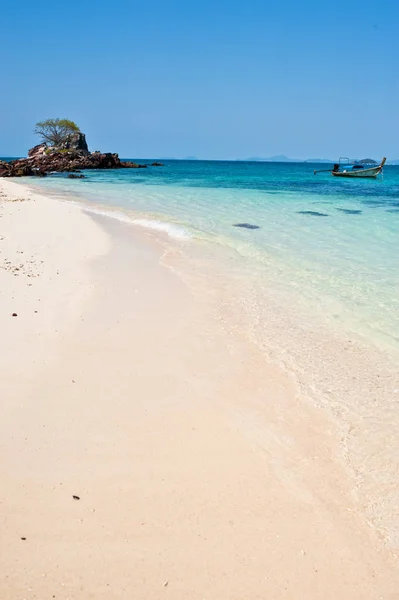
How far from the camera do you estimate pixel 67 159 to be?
71125 millimetres

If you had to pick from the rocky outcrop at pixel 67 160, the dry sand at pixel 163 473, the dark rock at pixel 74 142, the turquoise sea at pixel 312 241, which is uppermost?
the dark rock at pixel 74 142

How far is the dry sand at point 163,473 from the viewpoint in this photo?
325 centimetres

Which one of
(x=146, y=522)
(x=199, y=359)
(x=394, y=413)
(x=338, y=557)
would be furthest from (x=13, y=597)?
(x=394, y=413)

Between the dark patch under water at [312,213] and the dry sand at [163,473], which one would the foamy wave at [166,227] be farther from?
the dark patch under water at [312,213]

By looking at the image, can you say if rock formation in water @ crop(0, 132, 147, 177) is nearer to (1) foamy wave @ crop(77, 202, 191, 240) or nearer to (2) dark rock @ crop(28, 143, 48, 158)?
(2) dark rock @ crop(28, 143, 48, 158)

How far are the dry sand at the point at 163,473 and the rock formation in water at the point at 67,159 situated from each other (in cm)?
5490

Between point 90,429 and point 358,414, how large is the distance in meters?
3.13

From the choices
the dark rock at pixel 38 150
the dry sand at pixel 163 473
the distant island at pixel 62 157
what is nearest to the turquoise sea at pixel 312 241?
the dry sand at pixel 163 473

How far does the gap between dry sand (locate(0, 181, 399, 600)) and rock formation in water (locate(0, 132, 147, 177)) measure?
5490 centimetres

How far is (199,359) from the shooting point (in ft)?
21.5

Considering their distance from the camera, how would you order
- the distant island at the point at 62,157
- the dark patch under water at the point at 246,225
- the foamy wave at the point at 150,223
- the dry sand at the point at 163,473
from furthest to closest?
1. the distant island at the point at 62,157
2. the dark patch under water at the point at 246,225
3. the foamy wave at the point at 150,223
4. the dry sand at the point at 163,473

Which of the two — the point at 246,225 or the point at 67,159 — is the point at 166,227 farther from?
the point at 67,159

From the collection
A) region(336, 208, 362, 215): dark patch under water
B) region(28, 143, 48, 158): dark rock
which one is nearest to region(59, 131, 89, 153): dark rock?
region(28, 143, 48, 158): dark rock

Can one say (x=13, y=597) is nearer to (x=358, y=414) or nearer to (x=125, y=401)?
(x=125, y=401)
